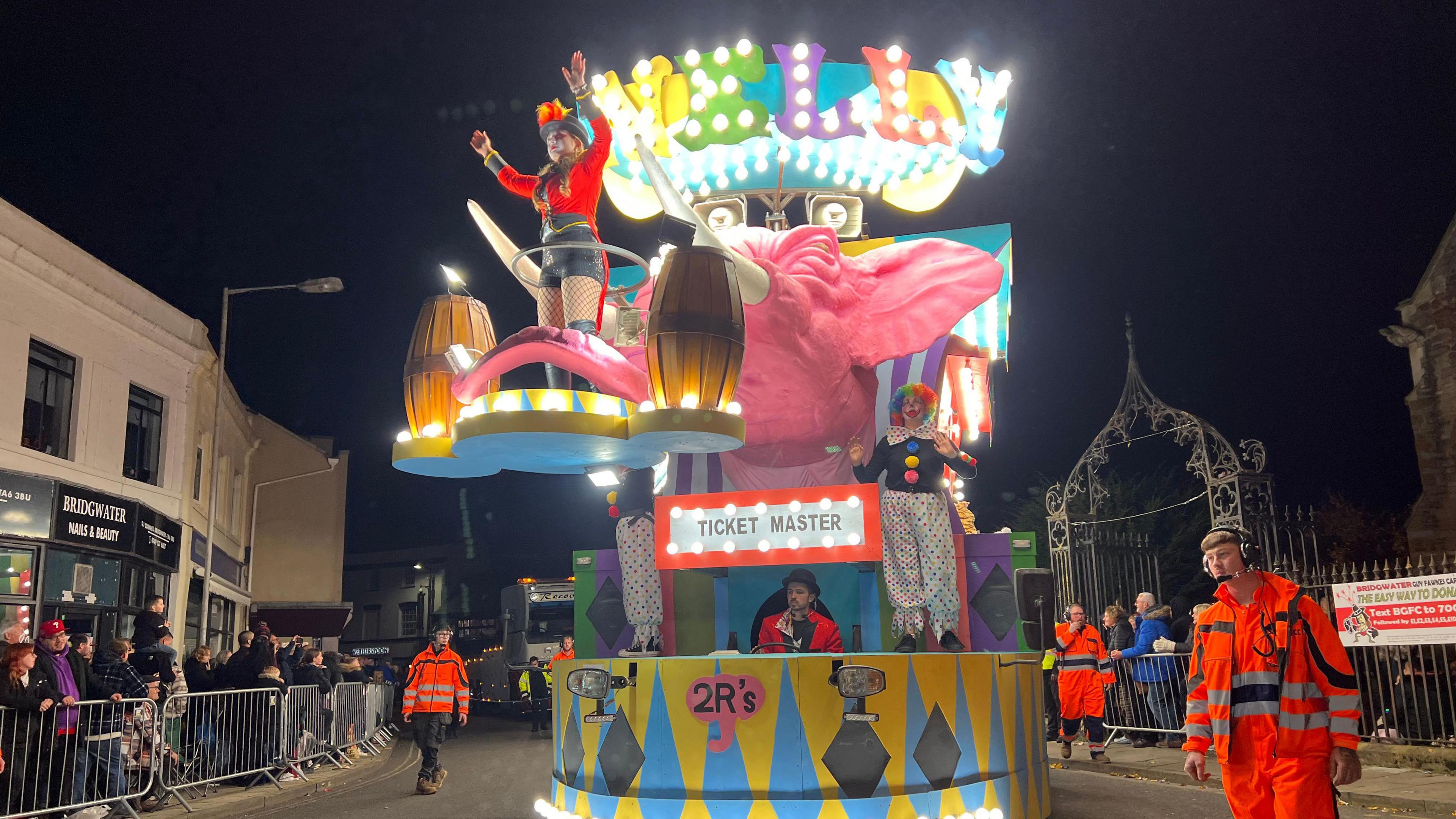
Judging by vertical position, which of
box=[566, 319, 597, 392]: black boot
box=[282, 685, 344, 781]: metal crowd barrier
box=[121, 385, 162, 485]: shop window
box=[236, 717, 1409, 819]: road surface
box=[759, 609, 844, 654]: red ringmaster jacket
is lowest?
box=[236, 717, 1409, 819]: road surface

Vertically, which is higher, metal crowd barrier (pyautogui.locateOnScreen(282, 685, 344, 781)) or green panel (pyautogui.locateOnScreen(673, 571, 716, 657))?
green panel (pyautogui.locateOnScreen(673, 571, 716, 657))

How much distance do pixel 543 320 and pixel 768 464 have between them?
9.23ft

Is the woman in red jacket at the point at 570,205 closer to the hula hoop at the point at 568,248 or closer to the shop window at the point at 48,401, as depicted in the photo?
the hula hoop at the point at 568,248

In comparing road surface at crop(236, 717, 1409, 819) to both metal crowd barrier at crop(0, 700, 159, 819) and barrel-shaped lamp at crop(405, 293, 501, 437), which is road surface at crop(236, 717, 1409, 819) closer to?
metal crowd barrier at crop(0, 700, 159, 819)

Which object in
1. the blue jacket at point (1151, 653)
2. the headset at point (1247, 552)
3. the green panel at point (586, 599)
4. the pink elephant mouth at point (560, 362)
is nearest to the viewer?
the headset at point (1247, 552)

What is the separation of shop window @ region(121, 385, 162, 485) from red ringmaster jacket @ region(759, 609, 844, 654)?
15050 millimetres

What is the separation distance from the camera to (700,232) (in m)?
6.76

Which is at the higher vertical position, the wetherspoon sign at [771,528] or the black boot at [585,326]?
the black boot at [585,326]

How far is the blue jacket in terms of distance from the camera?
540 inches

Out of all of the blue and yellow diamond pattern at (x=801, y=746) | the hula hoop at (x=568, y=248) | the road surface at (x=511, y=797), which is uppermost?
the hula hoop at (x=568, y=248)

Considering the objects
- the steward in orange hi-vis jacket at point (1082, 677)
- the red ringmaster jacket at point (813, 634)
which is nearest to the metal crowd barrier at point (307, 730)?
the red ringmaster jacket at point (813, 634)

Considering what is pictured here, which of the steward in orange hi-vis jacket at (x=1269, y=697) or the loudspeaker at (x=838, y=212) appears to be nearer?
the steward in orange hi-vis jacket at (x=1269, y=697)

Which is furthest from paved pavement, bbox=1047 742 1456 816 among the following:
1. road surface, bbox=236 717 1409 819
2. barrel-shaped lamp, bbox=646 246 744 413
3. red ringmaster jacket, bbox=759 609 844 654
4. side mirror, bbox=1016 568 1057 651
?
barrel-shaped lamp, bbox=646 246 744 413

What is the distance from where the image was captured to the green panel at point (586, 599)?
838cm
